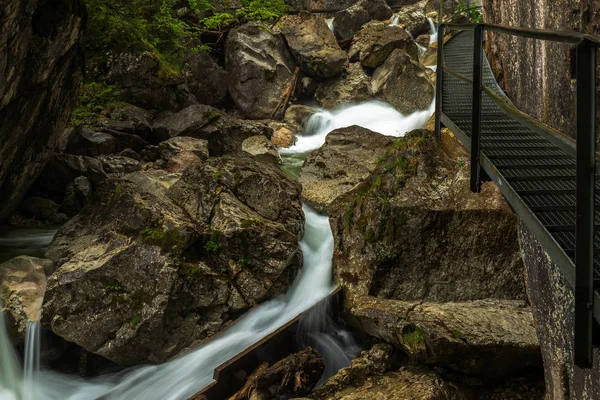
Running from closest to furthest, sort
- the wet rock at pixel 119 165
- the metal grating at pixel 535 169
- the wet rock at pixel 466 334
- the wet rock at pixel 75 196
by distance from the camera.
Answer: the metal grating at pixel 535 169
the wet rock at pixel 466 334
the wet rock at pixel 75 196
the wet rock at pixel 119 165

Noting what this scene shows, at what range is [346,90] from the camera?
18.0 metres

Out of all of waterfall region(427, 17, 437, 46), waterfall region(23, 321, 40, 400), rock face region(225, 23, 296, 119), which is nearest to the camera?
waterfall region(23, 321, 40, 400)

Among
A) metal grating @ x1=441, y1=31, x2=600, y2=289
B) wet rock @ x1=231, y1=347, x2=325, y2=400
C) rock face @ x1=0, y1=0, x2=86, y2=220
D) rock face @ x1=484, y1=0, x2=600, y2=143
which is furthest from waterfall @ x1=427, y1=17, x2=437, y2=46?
wet rock @ x1=231, y1=347, x2=325, y2=400

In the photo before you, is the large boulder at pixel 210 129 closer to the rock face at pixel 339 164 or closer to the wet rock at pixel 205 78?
the rock face at pixel 339 164

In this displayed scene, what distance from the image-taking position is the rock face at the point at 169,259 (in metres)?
6.72

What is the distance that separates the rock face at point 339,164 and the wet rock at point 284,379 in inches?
165

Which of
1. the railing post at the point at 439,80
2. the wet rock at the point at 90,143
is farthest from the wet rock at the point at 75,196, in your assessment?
the railing post at the point at 439,80

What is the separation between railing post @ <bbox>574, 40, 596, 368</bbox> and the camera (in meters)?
1.97

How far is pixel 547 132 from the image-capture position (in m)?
2.38

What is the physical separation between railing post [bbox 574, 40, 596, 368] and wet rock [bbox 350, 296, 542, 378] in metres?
3.32

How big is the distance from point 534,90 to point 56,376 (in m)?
7.00

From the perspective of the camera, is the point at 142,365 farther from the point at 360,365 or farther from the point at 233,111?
the point at 233,111

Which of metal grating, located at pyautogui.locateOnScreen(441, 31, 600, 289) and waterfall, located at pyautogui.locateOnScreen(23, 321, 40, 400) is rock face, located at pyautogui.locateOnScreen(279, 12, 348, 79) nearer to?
metal grating, located at pyautogui.locateOnScreen(441, 31, 600, 289)

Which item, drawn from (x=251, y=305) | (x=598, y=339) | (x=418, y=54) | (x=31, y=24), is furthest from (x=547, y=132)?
(x=418, y=54)
